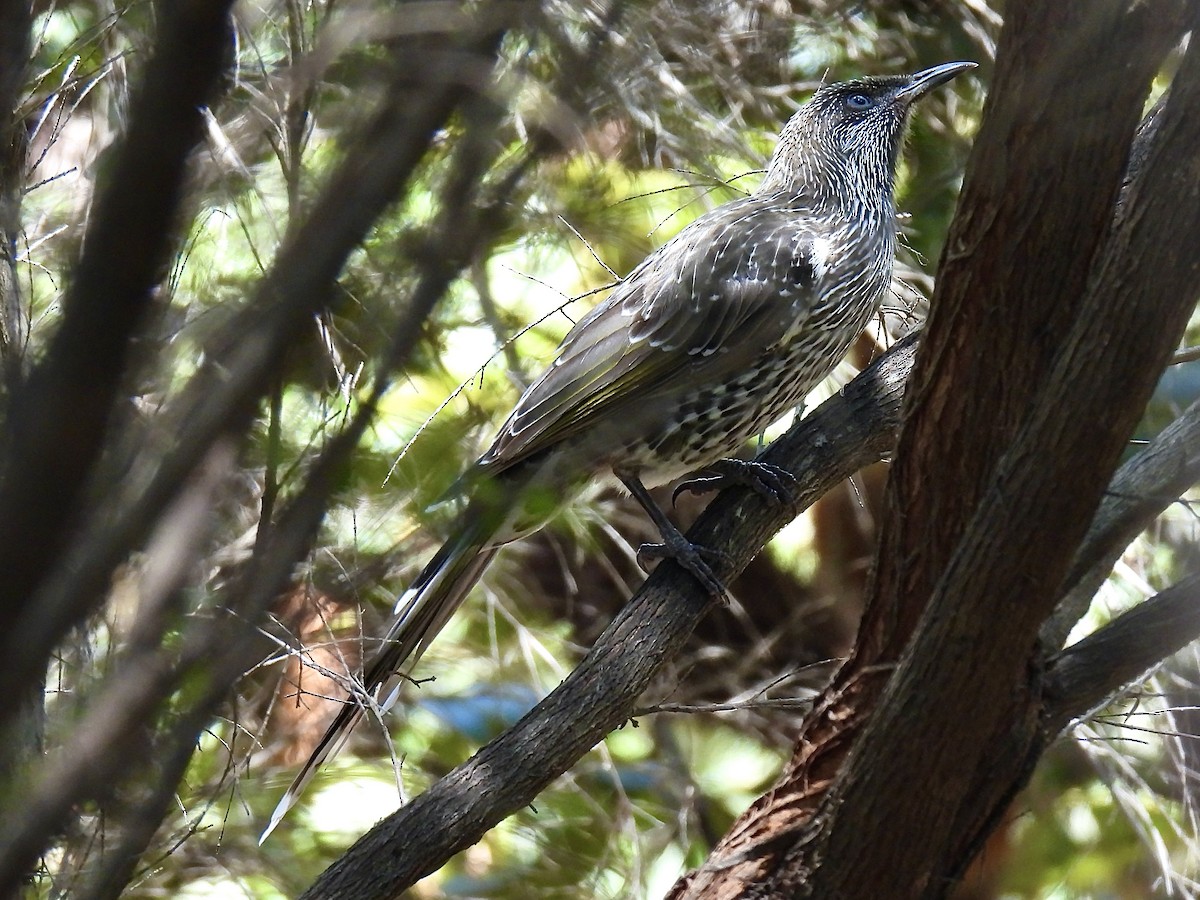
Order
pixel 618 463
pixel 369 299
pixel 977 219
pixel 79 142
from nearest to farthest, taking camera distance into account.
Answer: pixel 369 299 < pixel 977 219 < pixel 618 463 < pixel 79 142

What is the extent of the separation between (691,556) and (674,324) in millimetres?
807

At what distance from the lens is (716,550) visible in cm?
344

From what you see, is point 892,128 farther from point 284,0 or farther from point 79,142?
point 79,142

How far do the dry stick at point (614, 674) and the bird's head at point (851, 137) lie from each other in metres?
0.94

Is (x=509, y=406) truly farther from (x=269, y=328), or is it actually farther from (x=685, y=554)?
(x=269, y=328)

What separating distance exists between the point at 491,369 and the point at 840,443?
1.35 meters

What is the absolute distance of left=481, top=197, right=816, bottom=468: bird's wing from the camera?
A: 364 centimetres

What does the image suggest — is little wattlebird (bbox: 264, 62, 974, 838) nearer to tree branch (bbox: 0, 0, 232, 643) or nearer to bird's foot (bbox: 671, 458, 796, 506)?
bird's foot (bbox: 671, 458, 796, 506)

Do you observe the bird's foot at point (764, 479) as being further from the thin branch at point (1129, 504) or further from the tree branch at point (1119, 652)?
the tree branch at point (1119, 652)

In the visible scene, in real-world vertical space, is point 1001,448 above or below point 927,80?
below

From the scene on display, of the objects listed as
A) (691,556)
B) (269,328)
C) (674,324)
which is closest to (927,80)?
(674,324)

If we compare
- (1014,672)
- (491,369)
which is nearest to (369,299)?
(1014,672)

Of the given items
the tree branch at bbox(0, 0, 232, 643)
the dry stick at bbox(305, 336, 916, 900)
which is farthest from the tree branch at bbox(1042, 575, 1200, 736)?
the tree branch at bbox(0, 0, 232, 643)

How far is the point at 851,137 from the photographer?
14.6 feet
